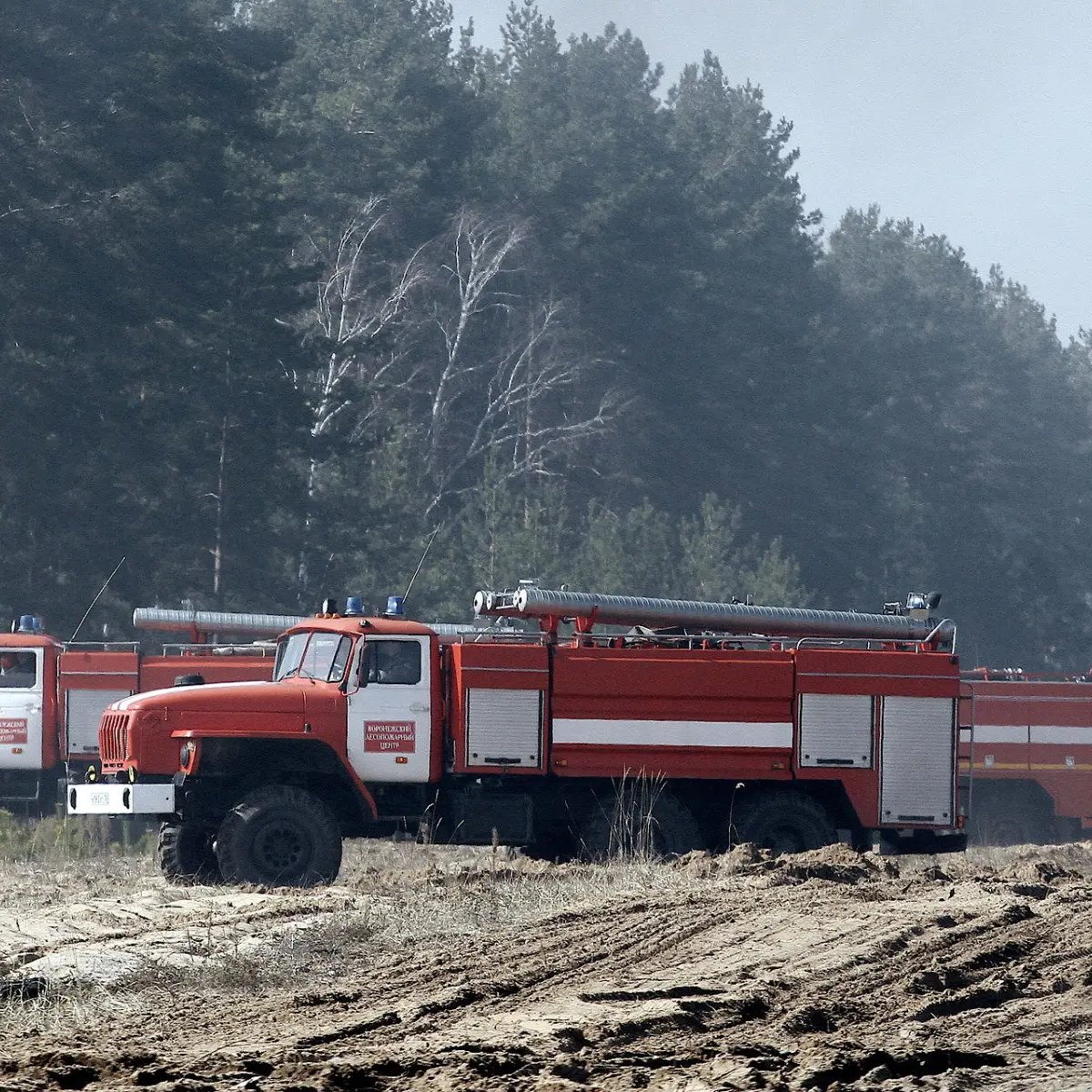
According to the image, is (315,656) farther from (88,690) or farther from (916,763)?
(88,690)

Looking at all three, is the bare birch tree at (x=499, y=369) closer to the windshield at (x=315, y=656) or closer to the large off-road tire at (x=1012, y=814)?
the large off-road tire at (x=1012, y=814)

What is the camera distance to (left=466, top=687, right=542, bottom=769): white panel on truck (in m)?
16.9

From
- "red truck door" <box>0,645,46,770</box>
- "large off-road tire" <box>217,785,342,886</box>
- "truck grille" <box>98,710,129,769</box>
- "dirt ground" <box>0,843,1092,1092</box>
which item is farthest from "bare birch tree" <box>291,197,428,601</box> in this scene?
"dirt ground" <box>0,843,1092,1092</box>

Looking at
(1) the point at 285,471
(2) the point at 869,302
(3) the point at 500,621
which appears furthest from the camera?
(2) the point at 869,302

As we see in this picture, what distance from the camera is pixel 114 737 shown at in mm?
16766

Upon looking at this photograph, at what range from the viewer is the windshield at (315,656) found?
1678 cm

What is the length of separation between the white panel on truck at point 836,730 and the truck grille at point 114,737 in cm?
606

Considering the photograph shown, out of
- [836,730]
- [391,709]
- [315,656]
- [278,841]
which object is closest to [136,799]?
[278,841]

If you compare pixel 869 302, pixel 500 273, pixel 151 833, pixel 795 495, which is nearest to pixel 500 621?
pixel 151 833

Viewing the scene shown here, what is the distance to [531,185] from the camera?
55250 mm

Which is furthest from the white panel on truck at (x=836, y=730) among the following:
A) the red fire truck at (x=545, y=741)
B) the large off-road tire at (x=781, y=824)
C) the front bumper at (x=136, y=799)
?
the front bumper at (x=136, y=799)

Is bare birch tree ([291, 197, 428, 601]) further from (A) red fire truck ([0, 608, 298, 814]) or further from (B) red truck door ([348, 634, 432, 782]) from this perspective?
(B) red truck door ([348, 634, 432, 782])

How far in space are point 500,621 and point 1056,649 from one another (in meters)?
50.6

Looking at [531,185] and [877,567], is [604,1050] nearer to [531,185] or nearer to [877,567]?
[531,185]
